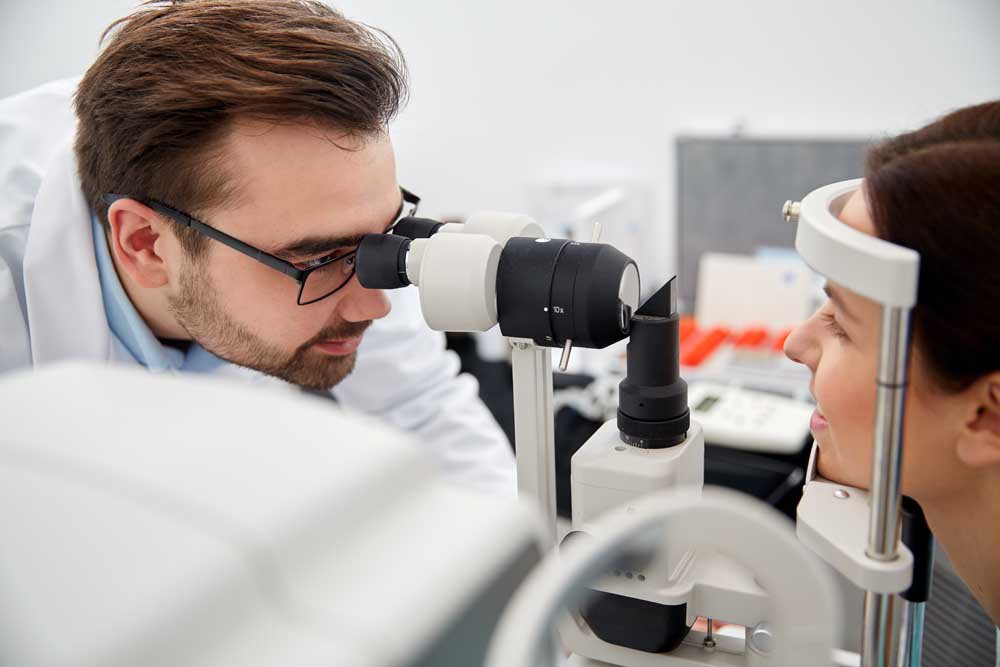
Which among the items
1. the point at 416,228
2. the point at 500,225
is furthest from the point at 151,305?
the point at 500,225

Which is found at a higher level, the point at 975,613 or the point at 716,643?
the point at 716,643

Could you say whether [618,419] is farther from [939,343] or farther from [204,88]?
[204,88]

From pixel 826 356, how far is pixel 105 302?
957 millimetres

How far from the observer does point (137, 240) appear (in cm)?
112

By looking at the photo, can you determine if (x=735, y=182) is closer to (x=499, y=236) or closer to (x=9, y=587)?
(x=499, y=236)

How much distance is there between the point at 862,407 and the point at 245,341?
0.80 metres

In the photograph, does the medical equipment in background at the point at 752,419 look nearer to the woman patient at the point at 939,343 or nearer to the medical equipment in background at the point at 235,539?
the woman patient at the point at 939,343

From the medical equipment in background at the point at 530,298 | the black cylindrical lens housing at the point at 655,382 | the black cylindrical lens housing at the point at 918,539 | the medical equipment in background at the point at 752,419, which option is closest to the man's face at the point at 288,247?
the medical equipment in background at the point at 530,298

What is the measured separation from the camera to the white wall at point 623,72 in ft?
8.24

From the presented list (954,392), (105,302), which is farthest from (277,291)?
(954,392)

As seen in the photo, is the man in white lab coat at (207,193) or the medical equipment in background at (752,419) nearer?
the man in white lab coat at (207,193)

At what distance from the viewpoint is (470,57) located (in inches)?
132

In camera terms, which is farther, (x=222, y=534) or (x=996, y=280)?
(x=996, y=280)

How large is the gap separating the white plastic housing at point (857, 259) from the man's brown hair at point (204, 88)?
26.8 inches
